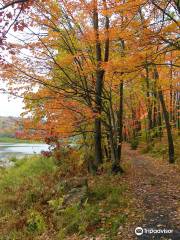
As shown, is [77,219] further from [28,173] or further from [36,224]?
[28,173]

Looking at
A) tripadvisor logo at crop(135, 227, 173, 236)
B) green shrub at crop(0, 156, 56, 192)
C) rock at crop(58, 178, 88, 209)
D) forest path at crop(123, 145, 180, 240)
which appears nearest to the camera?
tripadvisor logo at crop(135, 227, 173, 236)

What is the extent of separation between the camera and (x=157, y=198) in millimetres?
9008

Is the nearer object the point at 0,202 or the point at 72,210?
the point at 72,210

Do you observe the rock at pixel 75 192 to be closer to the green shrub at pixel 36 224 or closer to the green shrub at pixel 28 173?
the green shrub at pixel 36 224

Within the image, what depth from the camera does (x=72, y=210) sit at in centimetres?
858

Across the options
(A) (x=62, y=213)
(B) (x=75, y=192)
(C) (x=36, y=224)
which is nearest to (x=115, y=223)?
(A) (x=62, y=213)

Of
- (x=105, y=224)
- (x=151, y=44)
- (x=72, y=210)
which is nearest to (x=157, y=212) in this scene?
(x=105, y=224)

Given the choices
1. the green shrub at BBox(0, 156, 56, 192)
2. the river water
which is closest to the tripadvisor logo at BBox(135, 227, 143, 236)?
the green shrub at BBox(0, 156, 56, 192)

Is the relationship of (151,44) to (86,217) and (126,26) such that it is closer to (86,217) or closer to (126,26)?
(126,26)

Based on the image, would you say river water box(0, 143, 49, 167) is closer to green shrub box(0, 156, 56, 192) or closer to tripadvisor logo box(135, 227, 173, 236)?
green shrub box(0, 156, 56, 192)

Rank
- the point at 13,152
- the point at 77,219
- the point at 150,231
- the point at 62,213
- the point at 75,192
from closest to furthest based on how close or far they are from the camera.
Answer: the point at 150,231
the point at 77,219
the point at 62,213
the point at 75,192
the point at 13,152

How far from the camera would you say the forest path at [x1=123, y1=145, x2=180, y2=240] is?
22.0ft

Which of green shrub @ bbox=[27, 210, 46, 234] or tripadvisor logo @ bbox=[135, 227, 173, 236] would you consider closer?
tripadvisor logo @ bbox=[135, 227, 173, 236]

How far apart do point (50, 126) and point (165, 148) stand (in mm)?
10022
